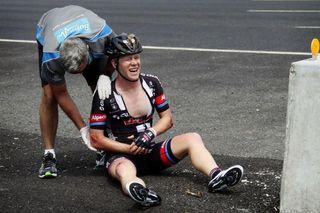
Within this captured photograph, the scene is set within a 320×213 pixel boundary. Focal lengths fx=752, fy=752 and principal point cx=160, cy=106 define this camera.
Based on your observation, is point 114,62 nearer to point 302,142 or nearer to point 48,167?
point 48,167

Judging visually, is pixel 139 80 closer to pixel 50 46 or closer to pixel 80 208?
pixel 50 46

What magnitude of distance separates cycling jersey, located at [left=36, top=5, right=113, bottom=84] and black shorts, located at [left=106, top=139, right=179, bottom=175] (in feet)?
2.66

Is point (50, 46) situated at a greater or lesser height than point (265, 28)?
greater

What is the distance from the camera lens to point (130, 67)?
6152 mm

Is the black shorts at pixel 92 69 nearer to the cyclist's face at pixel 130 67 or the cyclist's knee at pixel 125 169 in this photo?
the cyclist's face at pixel 130 67

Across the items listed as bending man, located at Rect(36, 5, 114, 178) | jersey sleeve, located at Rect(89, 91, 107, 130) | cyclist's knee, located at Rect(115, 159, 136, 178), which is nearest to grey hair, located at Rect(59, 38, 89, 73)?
bending man, located at Rect(36, 5, 114, 178)

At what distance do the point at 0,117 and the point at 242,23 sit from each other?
28.0 ft

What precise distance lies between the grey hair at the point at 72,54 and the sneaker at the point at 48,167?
964mm

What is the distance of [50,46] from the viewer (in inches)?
246

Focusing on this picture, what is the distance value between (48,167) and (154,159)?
95 centimetres

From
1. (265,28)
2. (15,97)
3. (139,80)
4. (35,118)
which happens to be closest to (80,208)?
(139,80)

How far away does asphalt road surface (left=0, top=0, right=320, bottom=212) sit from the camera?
19.3 ft

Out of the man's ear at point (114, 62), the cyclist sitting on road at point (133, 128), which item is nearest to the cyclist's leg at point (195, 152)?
the cyclist sitting on road at point (133, 128)

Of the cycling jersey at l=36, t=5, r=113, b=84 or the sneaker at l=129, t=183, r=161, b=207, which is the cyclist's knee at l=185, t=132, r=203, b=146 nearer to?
the sneaker at l=129, t=183, r=161, b=207
